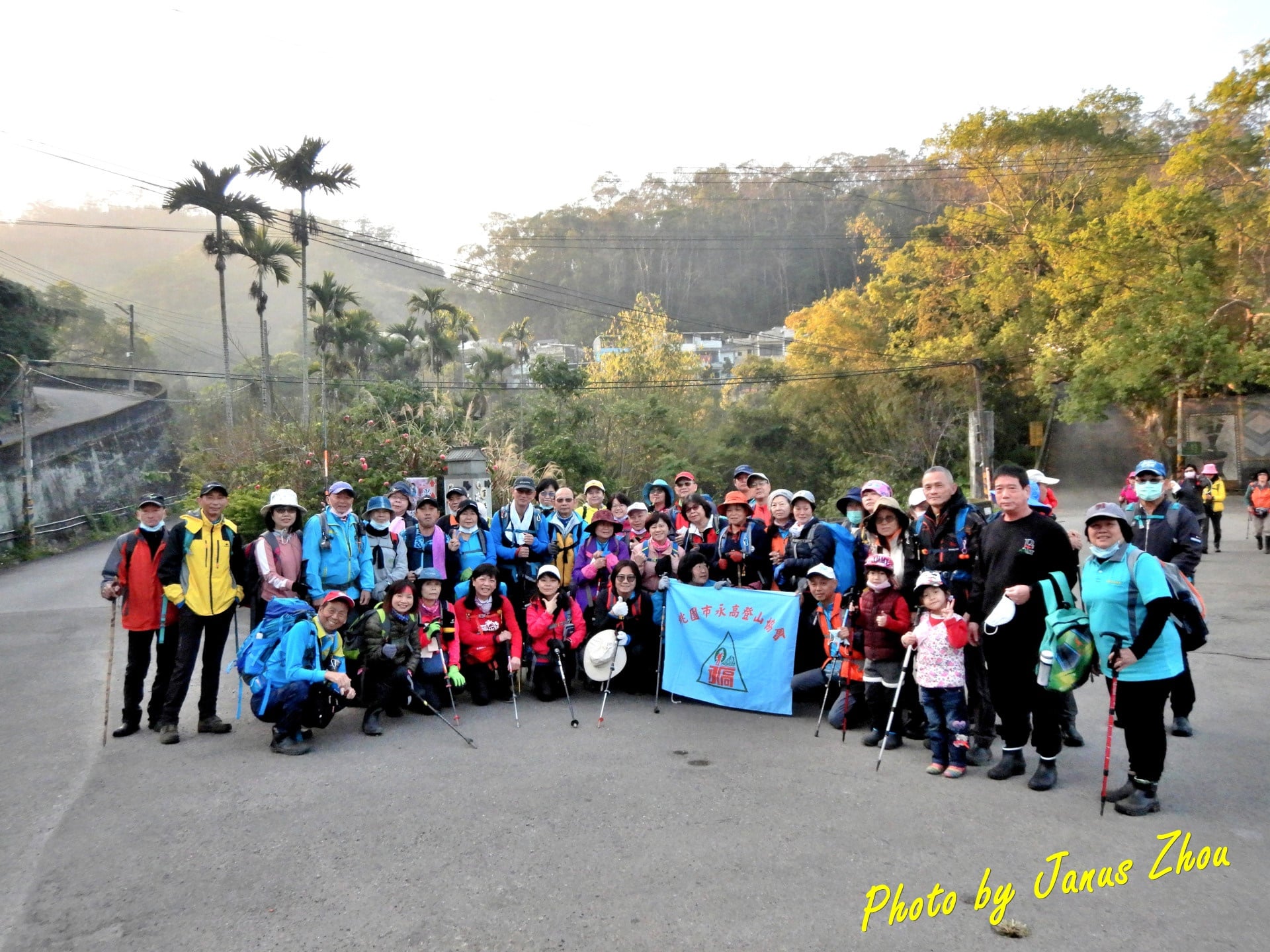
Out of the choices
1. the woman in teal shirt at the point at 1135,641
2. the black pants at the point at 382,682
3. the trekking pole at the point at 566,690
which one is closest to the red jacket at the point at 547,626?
the trekking pole at the point at 566,690

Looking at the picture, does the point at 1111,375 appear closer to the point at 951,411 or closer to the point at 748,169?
the point at 951,411

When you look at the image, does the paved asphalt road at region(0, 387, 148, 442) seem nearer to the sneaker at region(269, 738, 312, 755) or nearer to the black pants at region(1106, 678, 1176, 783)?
the sneaker at region(269, 738, 312, 755)

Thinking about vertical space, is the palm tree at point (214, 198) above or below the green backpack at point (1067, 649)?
above

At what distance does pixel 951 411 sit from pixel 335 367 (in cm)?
2765

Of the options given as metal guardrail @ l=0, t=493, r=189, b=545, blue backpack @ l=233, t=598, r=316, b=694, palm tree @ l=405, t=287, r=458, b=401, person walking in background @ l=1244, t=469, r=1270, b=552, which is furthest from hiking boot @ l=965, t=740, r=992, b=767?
palm tree @ l=405, t=287, r=458, b=401

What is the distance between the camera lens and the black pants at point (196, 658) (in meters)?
6.80

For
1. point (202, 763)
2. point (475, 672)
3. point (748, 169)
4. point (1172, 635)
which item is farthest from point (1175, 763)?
point (748, 169)

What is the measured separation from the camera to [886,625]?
6.29m

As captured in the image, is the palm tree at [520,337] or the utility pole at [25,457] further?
the palm tree at [520,337]

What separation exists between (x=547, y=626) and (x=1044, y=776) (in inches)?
163

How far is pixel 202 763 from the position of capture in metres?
6.19

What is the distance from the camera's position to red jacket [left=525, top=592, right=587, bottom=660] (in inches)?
313

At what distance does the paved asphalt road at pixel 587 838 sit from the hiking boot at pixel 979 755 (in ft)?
0.39

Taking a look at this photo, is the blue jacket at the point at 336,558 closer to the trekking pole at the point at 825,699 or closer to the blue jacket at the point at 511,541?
the blue jacket at the point at 511,541
